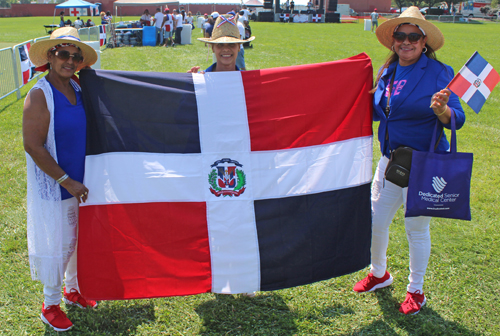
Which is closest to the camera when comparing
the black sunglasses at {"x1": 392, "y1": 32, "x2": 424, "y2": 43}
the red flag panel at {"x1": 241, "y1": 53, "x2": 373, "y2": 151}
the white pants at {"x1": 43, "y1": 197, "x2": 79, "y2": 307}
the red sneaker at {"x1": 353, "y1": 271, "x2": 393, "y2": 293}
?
the black sunglasses at {"x1": 392, "y1": 32, "x2": 424, "y2": 43}

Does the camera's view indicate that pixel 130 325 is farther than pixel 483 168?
No

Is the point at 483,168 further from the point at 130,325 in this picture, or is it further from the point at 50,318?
the point at 50,318

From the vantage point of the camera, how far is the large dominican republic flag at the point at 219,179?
279 cm

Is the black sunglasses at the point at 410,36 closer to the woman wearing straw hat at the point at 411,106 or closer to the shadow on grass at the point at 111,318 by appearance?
the woman wearing straw hat at the point at 411,106


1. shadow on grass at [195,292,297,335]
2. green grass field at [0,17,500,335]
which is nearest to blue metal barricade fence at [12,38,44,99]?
green grass field at [0,17,500,335]

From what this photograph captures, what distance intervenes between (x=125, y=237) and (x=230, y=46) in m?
1.57

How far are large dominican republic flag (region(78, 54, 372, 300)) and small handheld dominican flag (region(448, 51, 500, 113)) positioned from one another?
67 centimetres

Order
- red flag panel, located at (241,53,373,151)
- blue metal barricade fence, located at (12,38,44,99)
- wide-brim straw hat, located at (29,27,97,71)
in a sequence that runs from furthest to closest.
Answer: blue metal barricade fence, located at (12,38,44,99) < red flag panel, located at (241,53,373,151) < wide-brim straw hat, located at (29,27,97,71)

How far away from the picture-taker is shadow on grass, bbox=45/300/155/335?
2.81 meters

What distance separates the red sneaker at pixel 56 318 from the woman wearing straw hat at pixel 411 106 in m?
2.29

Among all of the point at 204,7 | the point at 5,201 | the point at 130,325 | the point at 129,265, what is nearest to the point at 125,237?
the point at 129,265

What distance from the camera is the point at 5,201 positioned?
4.59 metres

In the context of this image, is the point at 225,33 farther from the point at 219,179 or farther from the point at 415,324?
the point at 415,324

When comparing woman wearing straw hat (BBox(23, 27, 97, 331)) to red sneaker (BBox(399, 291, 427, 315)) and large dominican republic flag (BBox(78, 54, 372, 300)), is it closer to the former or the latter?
large dominican republic flag (BBox(78, 54, 372, 300))
